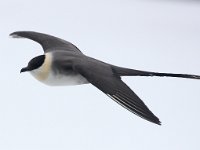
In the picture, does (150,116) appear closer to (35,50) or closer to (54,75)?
(54,75)

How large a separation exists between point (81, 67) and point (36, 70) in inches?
4.8

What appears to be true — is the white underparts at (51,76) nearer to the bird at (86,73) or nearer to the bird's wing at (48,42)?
the bird at (86,73)

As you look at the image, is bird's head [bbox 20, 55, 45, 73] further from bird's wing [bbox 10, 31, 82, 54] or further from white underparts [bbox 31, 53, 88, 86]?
bird's wing [bbox 10, 31, 82, 54]

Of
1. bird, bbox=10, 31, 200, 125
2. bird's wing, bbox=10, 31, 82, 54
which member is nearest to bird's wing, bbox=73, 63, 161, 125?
bird, bbox=10, 31, 200, 125

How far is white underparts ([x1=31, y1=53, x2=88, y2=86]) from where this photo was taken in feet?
3.33

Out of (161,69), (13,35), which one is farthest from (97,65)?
(161,69)

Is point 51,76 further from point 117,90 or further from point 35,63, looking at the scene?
point 117,90

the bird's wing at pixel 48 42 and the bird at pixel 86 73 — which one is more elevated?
the bird's wing at pixel 48 42

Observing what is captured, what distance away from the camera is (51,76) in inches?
40.3

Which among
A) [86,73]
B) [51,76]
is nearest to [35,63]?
[51,76]

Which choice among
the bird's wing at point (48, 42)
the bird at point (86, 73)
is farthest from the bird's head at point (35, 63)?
the bird's wing at point (48, 42)

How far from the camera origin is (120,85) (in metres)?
0.92

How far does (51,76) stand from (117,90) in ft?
0.59

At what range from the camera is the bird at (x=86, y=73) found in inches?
34.7
